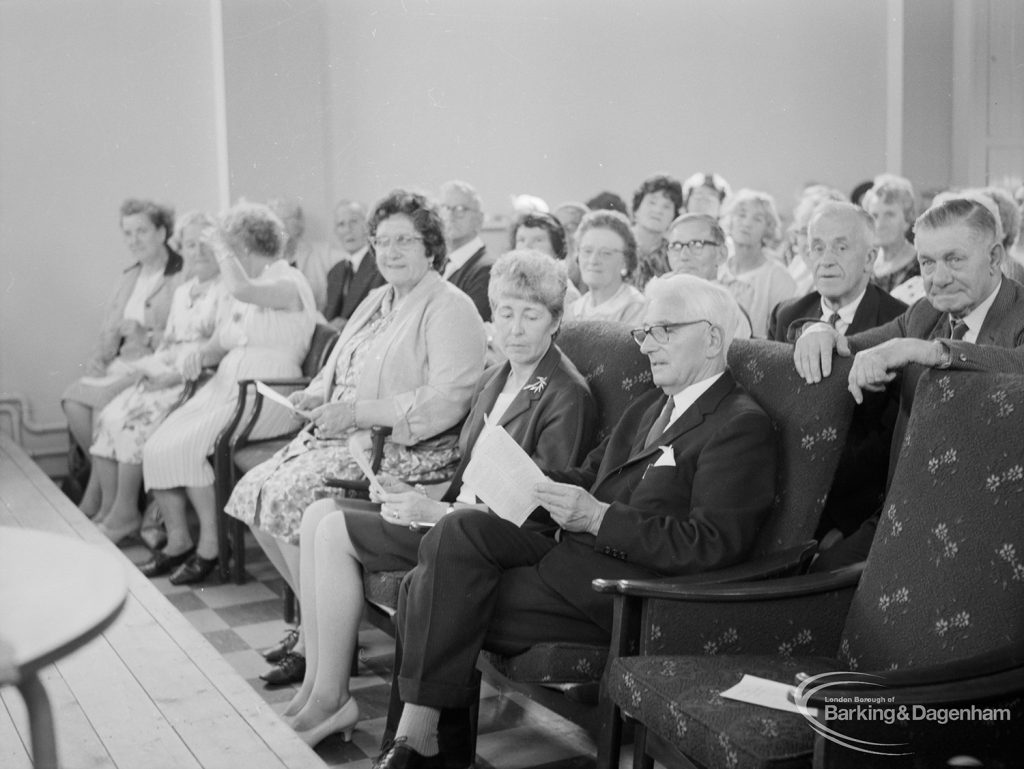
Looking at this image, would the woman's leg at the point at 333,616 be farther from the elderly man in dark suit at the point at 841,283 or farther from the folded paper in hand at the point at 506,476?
the elderly man in dark suit at the point at 841,283

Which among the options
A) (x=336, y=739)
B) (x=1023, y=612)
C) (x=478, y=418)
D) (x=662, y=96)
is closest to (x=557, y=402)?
(x=478, y=418)

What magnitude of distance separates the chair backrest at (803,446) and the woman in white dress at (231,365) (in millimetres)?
2519

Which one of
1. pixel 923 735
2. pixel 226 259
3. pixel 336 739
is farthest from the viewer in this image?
pixel 226 259

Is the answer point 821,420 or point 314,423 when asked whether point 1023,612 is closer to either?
point 821,420

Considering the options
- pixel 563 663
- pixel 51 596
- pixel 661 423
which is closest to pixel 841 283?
pixel 661 423

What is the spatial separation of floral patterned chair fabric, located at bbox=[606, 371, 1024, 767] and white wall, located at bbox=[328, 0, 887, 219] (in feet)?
15.0

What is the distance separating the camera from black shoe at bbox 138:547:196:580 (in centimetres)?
444

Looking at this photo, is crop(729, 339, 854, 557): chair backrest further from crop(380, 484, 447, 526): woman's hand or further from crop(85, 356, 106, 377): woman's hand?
crop(85, 356, 106, 377): woman's hand

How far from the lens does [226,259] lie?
14.4ft

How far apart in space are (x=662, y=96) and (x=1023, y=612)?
580cm

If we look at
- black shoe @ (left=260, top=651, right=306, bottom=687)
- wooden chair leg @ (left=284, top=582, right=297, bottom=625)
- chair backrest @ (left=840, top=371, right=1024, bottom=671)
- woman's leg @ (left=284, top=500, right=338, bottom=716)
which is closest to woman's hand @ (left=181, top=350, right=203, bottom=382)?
wooden chair leg @ (left=284, top=582, right=297, bottom=625)

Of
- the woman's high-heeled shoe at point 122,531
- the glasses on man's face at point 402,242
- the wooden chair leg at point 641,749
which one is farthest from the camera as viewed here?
the woman's high-heeled shoe at point 122,531

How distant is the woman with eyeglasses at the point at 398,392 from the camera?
3389 millimetres

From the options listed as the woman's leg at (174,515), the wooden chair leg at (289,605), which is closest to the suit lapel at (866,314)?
the wooden chair leg at (289,605)
